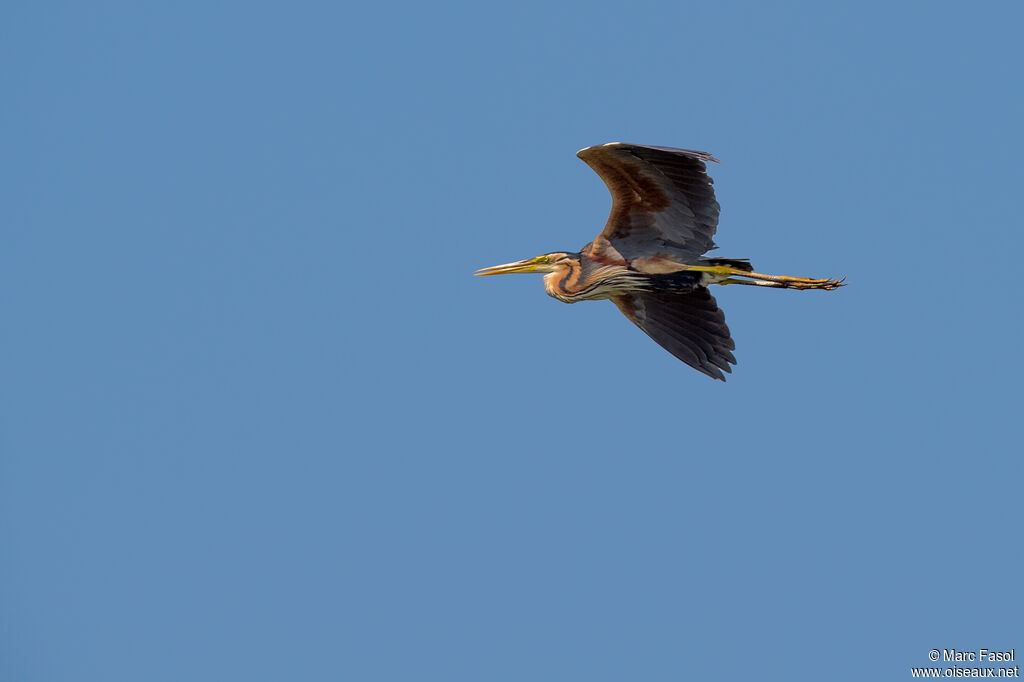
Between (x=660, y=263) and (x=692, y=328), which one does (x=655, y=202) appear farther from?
(x=692, y=328)

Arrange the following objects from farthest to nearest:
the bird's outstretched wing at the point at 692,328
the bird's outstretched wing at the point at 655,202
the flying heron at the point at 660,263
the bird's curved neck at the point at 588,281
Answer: the bird's outstretched wing at the point at 692,328 → the bird's curved neck at the point at 588,281 → the flying heron at the point at 660,263 → the bird's outstretched wing at the point at 655,202

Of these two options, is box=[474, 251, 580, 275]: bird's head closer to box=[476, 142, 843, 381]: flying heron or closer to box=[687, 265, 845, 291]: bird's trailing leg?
box=[476, 142, 843, 381]: flying heron

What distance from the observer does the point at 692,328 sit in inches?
528

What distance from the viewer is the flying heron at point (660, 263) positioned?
12164 millimetres

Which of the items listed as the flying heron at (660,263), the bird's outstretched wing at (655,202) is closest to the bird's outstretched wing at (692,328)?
the flying heron at (660,263)

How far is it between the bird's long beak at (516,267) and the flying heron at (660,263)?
1 cm

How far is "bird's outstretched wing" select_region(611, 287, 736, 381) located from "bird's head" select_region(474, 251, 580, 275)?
3.09ft

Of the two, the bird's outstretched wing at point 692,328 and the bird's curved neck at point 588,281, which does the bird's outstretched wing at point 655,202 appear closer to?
the bird's curved neck at point 588,281

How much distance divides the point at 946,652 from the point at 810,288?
3500 mm

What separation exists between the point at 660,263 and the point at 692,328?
3.27ft

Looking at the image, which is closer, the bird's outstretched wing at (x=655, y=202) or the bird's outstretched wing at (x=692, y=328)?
the bird's outstretched wing at (x=655, y=202)

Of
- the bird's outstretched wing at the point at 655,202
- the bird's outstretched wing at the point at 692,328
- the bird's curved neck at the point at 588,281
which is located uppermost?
the bird's outstretched wing at the point at 655,202

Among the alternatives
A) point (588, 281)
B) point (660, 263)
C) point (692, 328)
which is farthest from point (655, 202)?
point (692, 328)

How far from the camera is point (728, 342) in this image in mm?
13281
